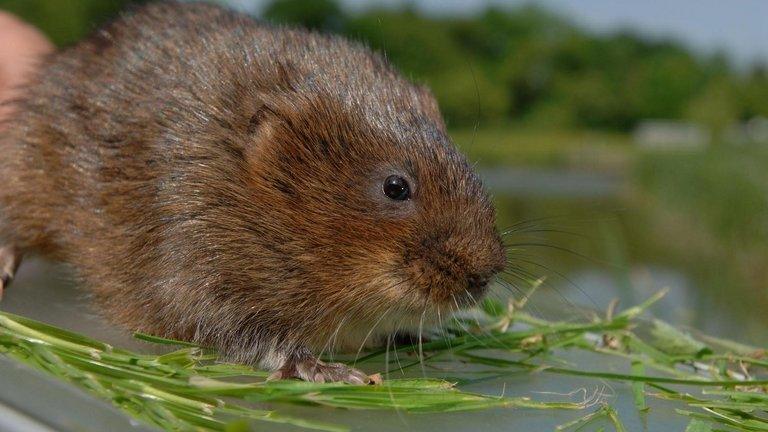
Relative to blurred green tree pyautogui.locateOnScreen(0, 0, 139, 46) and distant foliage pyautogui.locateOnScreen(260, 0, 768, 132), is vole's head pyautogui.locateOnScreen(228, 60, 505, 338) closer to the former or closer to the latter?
blurred green tree pyautogui.locateOnScreen(0, 0, 139, 46)

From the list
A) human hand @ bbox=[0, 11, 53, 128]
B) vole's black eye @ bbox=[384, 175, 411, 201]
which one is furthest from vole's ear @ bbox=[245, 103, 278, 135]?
human hand @ bbox=[0, 11, 53, 128]

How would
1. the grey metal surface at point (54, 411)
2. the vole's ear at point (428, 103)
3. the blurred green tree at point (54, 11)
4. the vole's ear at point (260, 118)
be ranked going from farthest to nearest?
the blurred green tree at point (54, 11) < the vole's ear at point (428, 103) < the vole's ear at point (260, 118) < the grey metal surface at point (54, 411)

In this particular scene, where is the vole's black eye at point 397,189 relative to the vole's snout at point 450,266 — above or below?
above

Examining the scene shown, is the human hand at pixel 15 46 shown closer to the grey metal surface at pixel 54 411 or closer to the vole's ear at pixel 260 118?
the vole's ear at pixel 260 118

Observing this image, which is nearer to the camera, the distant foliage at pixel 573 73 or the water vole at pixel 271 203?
the water vole at pixel 271 203

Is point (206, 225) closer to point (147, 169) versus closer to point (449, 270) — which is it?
point (147, 169)

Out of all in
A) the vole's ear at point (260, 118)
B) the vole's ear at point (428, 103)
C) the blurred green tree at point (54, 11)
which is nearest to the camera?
the vole's ear at point (260, 118)

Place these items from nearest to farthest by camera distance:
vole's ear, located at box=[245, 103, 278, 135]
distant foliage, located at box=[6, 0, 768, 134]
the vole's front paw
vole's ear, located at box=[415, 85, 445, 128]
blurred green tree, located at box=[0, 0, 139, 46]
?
the vole's front paw
vole's ear, located at box=[245, 103, 278, 135]
vole's ear, located at box=[415, 85, 445, 128]
blurred green tree, located at box=[0, 0, 139, 46]
distant foliage, located at box=[6, 0, 768, 134]

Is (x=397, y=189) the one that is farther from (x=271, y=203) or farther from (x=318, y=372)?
(x=318, y=372)

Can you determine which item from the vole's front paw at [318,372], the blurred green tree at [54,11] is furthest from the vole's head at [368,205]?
the blurred green tree at [54,11]

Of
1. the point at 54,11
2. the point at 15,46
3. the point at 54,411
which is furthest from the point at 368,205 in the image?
the point at 54,11
